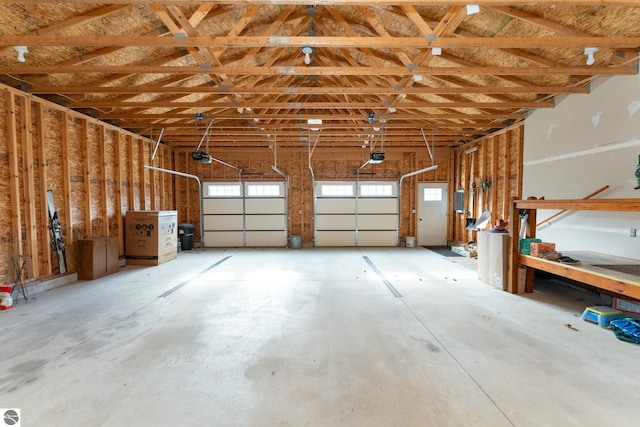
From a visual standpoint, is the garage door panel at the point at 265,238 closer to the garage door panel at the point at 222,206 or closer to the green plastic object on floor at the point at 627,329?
the garage door panel at the point at 222,206

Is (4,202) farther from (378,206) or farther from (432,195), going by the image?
(432,195)

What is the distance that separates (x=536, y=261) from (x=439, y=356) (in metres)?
2.81

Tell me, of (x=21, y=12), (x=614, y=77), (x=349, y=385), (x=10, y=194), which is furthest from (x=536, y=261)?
(x=10, y=194)

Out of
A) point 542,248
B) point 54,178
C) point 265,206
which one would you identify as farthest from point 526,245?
point 54,178

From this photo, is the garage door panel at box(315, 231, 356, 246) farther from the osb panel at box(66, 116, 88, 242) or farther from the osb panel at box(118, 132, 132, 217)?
the osb panel at box(66, 116, 88, 242)

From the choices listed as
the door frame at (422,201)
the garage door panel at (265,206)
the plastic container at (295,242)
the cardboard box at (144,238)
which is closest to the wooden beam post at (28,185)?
the cardboard box at (144,238)

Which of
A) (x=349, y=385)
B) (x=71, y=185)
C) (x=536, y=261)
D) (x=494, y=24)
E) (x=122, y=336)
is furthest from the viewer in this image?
(x=71, y=185)

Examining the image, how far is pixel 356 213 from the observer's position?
10.1 m

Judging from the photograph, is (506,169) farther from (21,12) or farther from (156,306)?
(21,12)

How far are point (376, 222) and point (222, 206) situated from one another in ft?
18.8

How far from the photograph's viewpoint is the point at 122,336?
3.13 m

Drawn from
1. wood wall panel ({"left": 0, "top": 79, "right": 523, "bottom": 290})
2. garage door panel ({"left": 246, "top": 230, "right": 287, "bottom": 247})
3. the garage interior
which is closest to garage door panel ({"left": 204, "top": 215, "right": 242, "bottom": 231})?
wood wall panel ({"left": 0, "top": 79, "right": 523, "bottom": 290})

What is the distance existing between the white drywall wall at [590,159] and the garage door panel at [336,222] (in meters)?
5.37

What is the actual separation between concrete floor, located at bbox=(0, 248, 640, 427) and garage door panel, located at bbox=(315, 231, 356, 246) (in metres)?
5.26
